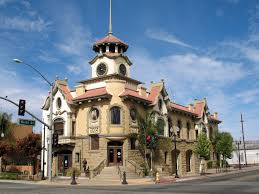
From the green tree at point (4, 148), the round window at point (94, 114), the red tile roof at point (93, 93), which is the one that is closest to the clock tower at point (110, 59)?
the red tile roof at point (93, 93)

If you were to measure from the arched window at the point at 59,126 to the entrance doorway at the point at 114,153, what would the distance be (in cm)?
766

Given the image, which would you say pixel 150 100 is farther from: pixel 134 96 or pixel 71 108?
pixel 71 108

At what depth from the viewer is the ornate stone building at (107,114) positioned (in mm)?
43125

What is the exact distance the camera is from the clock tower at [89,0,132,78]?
47.6 meters

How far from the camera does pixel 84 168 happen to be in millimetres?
43188

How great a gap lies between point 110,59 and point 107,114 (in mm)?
8106

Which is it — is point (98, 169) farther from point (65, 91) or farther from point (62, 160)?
point (65, 91)

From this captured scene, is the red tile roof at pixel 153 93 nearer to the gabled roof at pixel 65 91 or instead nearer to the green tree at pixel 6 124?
the gabled roof at pixel 65 91

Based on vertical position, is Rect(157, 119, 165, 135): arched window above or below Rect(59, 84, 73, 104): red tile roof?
below

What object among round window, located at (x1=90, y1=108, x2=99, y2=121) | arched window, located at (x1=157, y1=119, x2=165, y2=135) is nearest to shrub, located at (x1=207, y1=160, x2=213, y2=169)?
arched window, located at (x1=157, y1=119, x2=165, y2=135)

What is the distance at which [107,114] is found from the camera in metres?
43.4

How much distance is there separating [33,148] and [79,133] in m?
11.1

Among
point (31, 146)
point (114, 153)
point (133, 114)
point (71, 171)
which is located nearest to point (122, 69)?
point (133, 114)

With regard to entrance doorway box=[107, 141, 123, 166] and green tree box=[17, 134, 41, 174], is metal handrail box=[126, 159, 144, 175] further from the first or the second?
green tree box=[17, 134, 41, 174]
